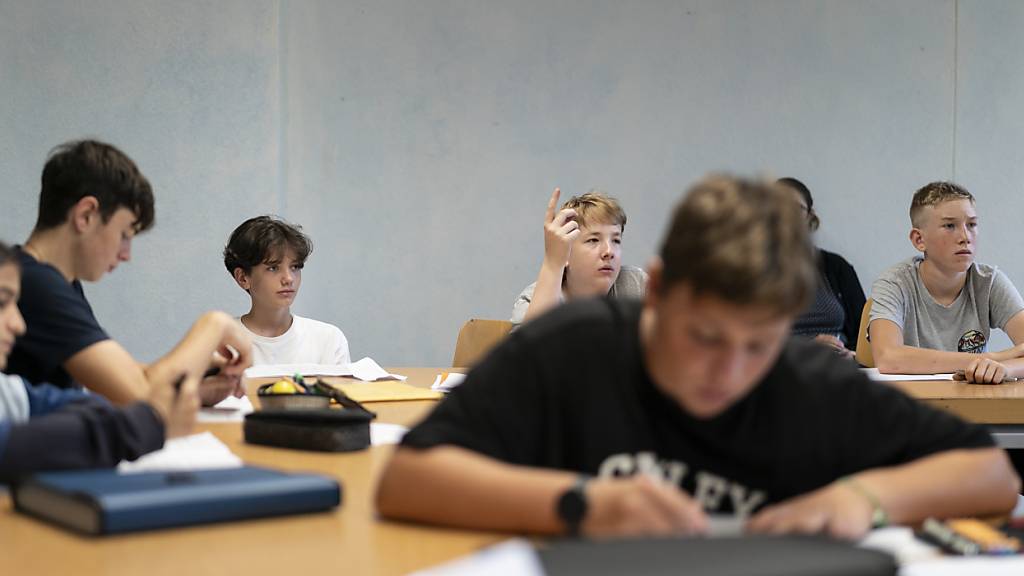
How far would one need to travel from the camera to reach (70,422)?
1.28m

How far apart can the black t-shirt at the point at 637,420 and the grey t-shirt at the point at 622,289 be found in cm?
216

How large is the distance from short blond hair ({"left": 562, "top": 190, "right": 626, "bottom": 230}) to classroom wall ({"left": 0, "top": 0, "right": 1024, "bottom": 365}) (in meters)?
1.30

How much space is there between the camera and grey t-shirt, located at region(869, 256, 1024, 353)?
11.6ft

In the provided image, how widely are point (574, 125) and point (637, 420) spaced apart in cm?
405

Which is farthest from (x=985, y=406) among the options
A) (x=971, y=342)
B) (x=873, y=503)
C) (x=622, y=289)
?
(x=873, y=503)

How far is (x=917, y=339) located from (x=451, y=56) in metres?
2.52

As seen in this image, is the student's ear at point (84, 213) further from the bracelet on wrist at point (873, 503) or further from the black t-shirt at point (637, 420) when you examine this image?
the bracelet on wrist at point (873, 503)

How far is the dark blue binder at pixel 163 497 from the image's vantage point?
105 centimetres

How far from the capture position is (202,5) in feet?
14.0

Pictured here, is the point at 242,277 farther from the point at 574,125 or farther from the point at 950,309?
the point at 950,309

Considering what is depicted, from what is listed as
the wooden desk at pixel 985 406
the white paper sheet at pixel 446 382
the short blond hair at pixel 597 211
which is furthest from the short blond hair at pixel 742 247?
the short blond hair at pixel 597 211

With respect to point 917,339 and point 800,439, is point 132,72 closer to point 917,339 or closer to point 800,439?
point 917,339

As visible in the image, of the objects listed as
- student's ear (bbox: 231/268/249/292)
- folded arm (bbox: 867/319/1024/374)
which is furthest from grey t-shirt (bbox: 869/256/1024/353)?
student's ear (bbox: 231/268/249/292)

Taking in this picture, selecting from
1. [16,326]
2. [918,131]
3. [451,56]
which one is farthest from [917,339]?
[16,326]
